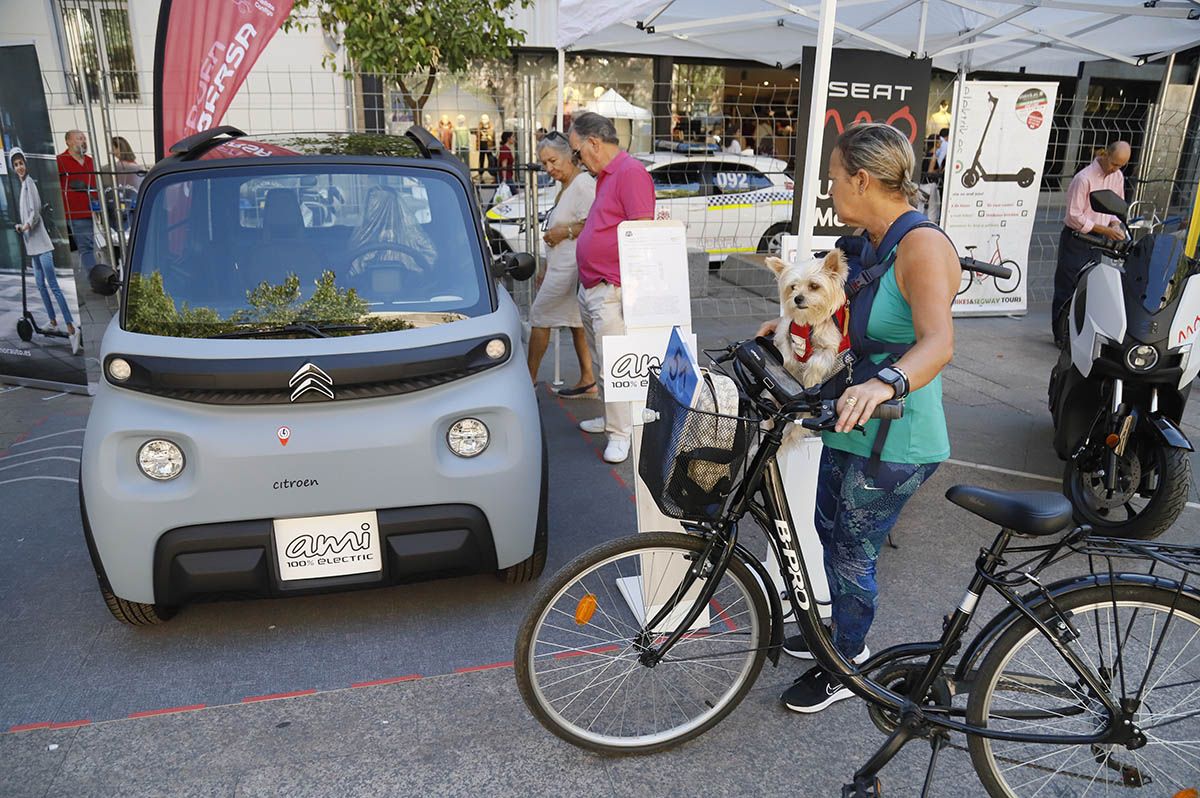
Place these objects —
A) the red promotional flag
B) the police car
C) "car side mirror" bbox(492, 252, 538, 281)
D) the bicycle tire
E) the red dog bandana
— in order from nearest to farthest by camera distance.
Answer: the red dog bandana
"car side mirror" bbox(492, 252, 538, 281)
the red promotional flag
the bicycle tire
the police car

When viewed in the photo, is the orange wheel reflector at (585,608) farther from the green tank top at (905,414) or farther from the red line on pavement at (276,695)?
the red line on pavement at (276,695)

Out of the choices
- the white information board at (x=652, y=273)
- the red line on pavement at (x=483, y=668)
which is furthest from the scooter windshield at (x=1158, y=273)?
the red line on pavement at (x=483, y=668)

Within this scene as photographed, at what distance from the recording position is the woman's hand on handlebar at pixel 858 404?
2.10 m

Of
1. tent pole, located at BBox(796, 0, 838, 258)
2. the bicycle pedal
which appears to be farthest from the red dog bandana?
the bicycle pedal

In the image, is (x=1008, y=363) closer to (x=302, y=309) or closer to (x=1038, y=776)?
(x=1038, y=776)

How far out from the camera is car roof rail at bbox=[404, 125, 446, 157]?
13.2 ft

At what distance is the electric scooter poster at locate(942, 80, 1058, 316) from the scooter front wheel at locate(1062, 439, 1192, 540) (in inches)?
189

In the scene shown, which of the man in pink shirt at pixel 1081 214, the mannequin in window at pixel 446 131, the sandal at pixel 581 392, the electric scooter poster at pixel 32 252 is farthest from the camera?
the mannequin in window at pixel 446 131

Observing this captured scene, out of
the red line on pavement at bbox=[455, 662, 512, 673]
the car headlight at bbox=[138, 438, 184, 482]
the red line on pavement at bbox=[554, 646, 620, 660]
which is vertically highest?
the car headlight at bbox=[138, 438, 184, 482]

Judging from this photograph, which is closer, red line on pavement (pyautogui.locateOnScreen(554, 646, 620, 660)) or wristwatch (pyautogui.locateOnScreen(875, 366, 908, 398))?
wristwatch (pyautogui.locateOnScreen(875, 366, 908, 398))

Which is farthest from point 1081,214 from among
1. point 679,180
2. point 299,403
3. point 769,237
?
point 299,403

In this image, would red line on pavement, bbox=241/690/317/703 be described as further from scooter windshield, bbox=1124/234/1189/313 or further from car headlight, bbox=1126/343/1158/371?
scooter windshield, bbox=1124/234/1189/313

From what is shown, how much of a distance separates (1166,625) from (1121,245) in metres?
2.87

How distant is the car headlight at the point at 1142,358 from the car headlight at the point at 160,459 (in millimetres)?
4137
